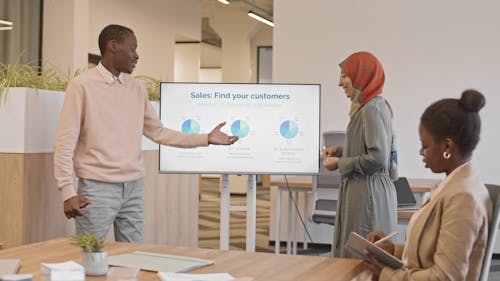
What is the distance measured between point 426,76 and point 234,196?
272 inches

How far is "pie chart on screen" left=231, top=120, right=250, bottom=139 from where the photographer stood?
4.14 metres

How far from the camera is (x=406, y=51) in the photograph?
6.78 meters

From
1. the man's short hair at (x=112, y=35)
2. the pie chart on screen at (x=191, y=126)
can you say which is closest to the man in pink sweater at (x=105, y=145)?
the man's short hair at (x=112, y=35)

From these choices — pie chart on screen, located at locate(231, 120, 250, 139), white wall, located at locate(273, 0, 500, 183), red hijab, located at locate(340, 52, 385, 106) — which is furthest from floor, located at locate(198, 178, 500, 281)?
red hijab, located at locate(340, 52, 385, 106)

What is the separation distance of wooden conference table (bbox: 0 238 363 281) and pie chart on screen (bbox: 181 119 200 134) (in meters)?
1.60

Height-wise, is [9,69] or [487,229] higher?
[9,69]

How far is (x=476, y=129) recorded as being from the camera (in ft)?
6.71

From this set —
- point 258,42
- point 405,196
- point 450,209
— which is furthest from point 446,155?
point 258,42

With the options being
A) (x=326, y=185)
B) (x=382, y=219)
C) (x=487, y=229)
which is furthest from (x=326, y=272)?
(x=326, y=185)

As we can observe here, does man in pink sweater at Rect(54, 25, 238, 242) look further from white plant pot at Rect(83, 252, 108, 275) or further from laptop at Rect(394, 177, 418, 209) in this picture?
laptop at Rect(394, 177, 418, 209)

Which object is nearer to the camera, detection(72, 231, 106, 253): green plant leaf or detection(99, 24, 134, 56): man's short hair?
detection(72, 231, 106, 253): green plant leaf

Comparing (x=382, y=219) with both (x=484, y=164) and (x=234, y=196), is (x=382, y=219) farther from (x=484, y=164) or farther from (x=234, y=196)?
(x=234, y=196)

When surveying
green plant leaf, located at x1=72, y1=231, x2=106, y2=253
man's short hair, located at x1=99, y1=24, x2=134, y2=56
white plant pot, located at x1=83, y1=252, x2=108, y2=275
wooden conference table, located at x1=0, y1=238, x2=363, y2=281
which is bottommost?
wooden conference table, located at x1=0, y1=238, x2=363, y2=281

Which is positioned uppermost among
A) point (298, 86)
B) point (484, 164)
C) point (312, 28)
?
point (312, 28)
